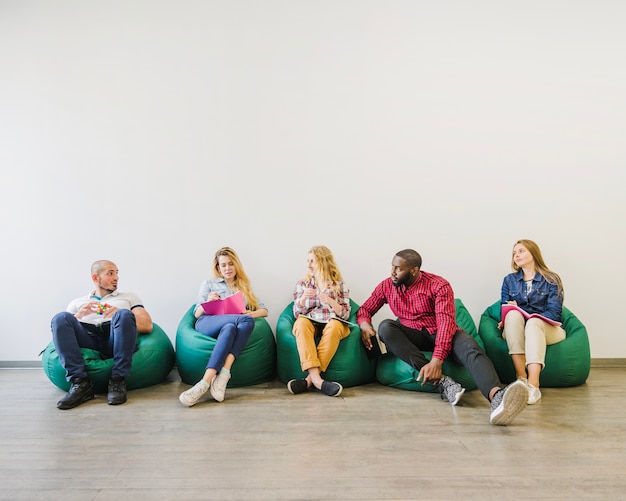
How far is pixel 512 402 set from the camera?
2611 millimetres

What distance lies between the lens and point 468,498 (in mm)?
1891

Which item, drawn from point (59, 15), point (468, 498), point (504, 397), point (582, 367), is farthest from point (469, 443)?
point (59, 15)

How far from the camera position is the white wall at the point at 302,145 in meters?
4.23

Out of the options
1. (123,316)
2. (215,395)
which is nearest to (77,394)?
(123,316)

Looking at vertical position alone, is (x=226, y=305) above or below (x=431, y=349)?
above

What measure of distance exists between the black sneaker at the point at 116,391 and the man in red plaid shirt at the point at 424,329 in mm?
1622

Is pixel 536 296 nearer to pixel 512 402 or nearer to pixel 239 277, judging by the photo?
pixel 512 402

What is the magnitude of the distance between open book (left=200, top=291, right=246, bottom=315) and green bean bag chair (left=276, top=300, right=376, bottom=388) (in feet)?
1.19

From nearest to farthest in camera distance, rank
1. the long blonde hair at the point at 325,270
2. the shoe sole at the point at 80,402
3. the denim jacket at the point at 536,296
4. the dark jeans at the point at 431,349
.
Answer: the dark jeans at the point at 431,349, the shoe sole at the point at 80,402, the denim jacket at the point at 536,296, the long blonde hair at the point at 325,270

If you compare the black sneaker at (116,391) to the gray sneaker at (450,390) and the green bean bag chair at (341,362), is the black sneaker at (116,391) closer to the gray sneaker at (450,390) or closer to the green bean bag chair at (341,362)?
the green bean bag chair at (341,362)

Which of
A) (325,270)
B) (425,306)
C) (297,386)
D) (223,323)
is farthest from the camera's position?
(325,270)

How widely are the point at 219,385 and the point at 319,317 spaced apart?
862 millimetres

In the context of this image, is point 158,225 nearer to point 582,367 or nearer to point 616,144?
point 582,367

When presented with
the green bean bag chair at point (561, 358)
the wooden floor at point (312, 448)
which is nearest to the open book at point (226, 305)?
the wooden floor at point (312, 448)
